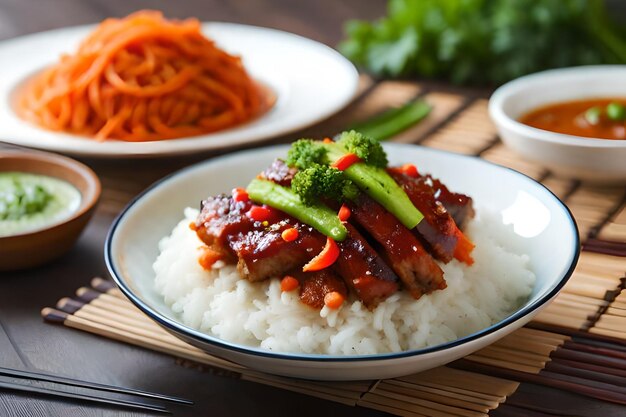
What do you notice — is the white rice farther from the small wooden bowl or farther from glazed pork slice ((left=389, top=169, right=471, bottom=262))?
the small wooden bowl

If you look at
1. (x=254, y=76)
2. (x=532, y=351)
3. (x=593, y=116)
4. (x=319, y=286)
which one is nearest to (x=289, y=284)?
(x=319, y=286)

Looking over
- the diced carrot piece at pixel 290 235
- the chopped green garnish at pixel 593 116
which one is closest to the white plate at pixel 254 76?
the chopped green garnish at pixel 593 116

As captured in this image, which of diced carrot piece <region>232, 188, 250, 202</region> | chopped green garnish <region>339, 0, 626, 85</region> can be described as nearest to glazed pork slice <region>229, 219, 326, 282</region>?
diced carrot piece <region>232, 188, 250, 202</region>

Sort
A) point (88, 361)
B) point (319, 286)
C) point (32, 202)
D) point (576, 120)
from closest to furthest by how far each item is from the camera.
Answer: point (319, 286), point (88, 361), point (32, 202), point (576, 120)

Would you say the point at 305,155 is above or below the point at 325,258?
above

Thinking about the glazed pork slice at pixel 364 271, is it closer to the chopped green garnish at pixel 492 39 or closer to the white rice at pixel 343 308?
the white rice at pixel 343 308

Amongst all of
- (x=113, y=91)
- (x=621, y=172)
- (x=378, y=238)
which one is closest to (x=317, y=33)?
(x=113, y=91)

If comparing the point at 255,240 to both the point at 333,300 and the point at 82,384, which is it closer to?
the point at 333,300
